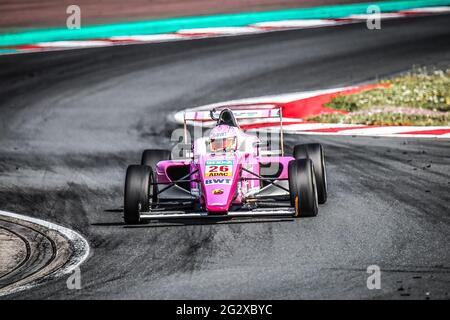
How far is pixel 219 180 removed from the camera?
1101cm

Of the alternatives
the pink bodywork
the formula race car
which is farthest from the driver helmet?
the pink bodywork

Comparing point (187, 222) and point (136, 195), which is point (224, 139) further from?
point (136, 195)

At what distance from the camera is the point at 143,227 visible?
11.2 m

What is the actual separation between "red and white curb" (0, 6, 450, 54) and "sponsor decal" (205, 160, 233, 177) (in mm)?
12672

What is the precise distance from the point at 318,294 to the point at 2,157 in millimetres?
8753

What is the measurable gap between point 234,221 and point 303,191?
0.91 metres

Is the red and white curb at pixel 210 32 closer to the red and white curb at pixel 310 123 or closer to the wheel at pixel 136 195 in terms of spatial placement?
the red and white curb at pixel 310 123

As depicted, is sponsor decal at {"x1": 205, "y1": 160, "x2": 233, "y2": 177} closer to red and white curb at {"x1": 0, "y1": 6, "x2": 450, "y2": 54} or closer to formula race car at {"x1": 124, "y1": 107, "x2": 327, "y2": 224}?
formula race car at {"x1": 124, "y1": 107, "x2": 327, "y2": 224}

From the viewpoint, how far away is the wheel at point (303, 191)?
35.7ft

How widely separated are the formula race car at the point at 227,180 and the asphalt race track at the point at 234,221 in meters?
0.23

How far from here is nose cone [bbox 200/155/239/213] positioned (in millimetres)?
10727

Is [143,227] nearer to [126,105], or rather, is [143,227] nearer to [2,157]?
[2,157]

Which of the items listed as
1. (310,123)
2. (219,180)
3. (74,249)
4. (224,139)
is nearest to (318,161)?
(224,139)

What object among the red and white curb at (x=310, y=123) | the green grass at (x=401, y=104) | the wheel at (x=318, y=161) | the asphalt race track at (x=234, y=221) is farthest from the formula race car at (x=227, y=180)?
the green grass at (x=401, y=104)
